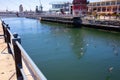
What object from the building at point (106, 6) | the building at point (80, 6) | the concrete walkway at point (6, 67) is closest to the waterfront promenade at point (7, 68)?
the concrete walkway at point (6, 67)

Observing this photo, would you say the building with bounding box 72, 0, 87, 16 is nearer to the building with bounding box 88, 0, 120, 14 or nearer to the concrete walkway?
the building with bounding box 88, 0, 120, 14

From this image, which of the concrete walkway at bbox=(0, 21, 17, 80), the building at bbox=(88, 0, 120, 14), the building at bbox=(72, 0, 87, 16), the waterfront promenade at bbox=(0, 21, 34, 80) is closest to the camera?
the waterfront promenade at bbox=(0, 21, 34, 80)

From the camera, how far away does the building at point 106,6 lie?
1978 inches

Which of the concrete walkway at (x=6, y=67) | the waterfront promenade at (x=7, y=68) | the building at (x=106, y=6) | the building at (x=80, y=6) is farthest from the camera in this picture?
the building at (x=80, y=6)

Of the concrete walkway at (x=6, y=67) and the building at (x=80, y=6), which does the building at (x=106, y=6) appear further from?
the concrete walkway at (x=6, y=67)

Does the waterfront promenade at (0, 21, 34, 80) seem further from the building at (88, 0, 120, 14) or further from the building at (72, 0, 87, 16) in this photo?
the building at (72, 0, 87, 16)

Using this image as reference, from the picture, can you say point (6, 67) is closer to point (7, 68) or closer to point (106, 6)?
point (7, 68)

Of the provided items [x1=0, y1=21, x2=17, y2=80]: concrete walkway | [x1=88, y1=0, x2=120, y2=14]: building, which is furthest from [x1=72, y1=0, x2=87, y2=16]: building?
[x1=0, y1=21, x2=17, y2=80]: concrete walkway

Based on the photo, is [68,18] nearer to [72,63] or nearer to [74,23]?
[74,23]

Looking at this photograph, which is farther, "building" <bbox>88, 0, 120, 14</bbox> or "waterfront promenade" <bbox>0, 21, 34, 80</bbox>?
"building" <bbox>88, 0, 120, 14</bbox>

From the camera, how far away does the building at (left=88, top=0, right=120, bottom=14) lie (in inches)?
1978

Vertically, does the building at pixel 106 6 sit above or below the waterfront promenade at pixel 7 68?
above

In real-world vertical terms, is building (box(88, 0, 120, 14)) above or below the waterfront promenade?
above

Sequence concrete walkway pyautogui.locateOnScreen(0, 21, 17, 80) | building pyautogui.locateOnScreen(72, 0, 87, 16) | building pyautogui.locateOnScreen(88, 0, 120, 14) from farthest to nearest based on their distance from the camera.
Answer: building pyautogui.locateOnScreen(72, 0, 87, 16) < building pyautogui.locateOnScreen(88, 0, 120, 14) < concrete walkway pyautogui.locateOnScreen(0, 21, 17, 80)
